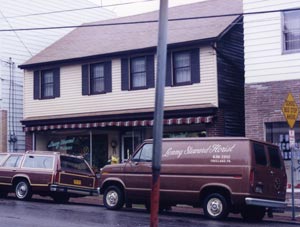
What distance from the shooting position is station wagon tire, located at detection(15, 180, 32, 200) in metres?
19.2

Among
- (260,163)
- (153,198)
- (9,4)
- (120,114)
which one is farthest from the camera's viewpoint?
(9,4)

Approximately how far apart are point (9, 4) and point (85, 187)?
13243 millimetres

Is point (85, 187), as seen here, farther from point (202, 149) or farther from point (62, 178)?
point (202, 149)

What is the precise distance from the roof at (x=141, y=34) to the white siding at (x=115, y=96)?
679mm

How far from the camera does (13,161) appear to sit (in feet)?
65.8

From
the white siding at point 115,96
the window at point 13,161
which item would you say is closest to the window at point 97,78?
the white siding at point 115,96

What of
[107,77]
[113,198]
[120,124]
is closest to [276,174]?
[113,198]

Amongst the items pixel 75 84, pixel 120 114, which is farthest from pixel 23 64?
pixel 120 114

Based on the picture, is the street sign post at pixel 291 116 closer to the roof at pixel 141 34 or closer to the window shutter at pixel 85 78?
the roof at pixel 141 34

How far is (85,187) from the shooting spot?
774 inches

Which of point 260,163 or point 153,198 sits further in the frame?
point 260,163

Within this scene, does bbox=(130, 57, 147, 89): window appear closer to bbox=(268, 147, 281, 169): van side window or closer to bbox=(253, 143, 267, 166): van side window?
bbox=(268, 147, 281, 169): van side window

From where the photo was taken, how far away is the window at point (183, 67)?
2180 cm

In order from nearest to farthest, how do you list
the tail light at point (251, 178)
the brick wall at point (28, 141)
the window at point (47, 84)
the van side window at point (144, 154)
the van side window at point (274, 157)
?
1. the tail light at point (251, 178)
2. the van side window at point (274, 157)
3. the van side window at point (144, 154)
4. the window at point (47, 84)
5. the brick wall at point (28, 141)
